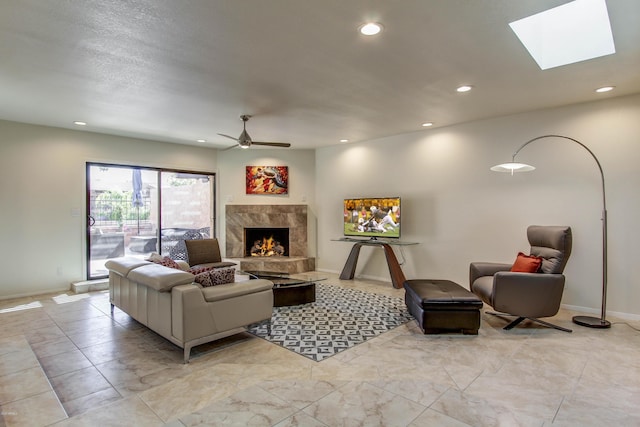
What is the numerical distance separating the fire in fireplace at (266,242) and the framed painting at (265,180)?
0.88 meters

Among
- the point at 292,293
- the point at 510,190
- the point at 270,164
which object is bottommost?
the point at 292,293

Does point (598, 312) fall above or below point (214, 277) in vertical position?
below

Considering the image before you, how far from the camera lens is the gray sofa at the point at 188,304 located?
2840 millimetres

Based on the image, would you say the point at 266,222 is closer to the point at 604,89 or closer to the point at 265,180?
the point at 265,180

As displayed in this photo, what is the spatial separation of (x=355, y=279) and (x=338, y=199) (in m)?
1.68

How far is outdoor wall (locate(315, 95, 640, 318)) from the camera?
13.3 ft

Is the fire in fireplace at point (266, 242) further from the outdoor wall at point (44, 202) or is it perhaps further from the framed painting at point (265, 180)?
the outdoor wall at point (44, 202)

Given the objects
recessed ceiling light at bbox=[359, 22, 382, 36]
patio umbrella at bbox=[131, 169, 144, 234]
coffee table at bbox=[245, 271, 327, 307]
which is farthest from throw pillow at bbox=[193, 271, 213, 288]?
patio umbrella at bbox=[131, 169, 144, 234]

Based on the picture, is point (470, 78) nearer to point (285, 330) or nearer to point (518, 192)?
point (518, 192)

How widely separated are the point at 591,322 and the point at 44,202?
25.3 feet

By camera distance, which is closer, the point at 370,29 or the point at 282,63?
the point at 370,29

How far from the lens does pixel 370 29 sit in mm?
2434

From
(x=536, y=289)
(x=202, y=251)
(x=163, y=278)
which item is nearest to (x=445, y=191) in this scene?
(x=536, y=289)

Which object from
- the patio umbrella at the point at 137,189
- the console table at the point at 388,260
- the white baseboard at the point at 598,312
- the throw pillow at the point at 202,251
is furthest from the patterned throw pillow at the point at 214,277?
the white baseboard at the point at 598,312
